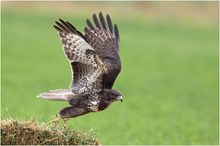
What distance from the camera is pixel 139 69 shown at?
89.3ft

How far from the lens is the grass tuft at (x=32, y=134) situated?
7.34 meters

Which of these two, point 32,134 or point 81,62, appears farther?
point 81,62

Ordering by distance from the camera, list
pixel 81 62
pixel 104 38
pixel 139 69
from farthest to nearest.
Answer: pixel 139 69 → pixel 104 38 → pixel 81 62

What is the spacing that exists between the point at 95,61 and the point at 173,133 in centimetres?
647

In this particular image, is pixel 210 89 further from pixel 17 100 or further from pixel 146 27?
pixel 146 27

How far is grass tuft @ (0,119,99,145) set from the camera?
7.34 m

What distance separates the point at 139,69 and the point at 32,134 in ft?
65.5

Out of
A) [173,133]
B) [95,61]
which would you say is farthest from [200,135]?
[95,61]

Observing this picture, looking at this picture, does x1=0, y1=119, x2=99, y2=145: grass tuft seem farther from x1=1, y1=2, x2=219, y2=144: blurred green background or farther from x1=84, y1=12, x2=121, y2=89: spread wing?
x1=84, y1=12, x2=121, y2=89: spread wing

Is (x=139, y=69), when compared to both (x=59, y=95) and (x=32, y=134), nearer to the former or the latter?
(x=59, y=95)

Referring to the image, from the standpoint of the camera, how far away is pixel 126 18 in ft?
138

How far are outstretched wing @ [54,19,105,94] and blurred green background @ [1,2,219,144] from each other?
26.8 inches

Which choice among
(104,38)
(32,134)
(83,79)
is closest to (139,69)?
(104,38)

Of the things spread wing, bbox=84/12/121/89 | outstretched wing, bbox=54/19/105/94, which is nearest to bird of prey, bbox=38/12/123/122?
outstretched wing, bbox=54/19/105/94
